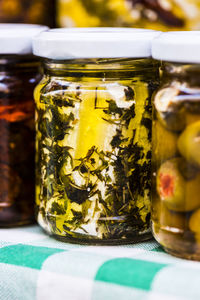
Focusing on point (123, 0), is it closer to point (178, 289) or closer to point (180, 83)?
point (180, 83)

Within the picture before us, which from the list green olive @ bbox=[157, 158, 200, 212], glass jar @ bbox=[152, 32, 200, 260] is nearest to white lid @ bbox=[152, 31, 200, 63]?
glass jar @ bbox=[152, 32, 200, 260]

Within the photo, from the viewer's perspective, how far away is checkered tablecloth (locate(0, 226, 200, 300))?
0.63 metres

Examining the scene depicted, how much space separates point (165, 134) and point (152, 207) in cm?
11

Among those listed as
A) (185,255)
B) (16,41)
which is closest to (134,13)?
(16,41)

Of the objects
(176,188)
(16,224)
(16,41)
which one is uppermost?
(16,41)

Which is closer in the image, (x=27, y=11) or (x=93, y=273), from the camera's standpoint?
(x=93, y=273)

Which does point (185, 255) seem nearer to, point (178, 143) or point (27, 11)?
point (178, 143)

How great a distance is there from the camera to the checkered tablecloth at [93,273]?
0.63 meters

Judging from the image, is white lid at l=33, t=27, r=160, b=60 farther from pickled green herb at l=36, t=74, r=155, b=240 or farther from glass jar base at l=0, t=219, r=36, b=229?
glass jar base at l=0, t=219, r=36, b=229

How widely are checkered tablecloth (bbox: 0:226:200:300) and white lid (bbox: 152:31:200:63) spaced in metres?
0.25

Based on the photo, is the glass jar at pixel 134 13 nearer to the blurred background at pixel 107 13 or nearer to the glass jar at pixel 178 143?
the blurred background at pixel 107 13

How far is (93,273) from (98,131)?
18cm

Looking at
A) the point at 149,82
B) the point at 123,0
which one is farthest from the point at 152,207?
the point at 123,0

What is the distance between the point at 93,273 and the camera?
2.19ft
